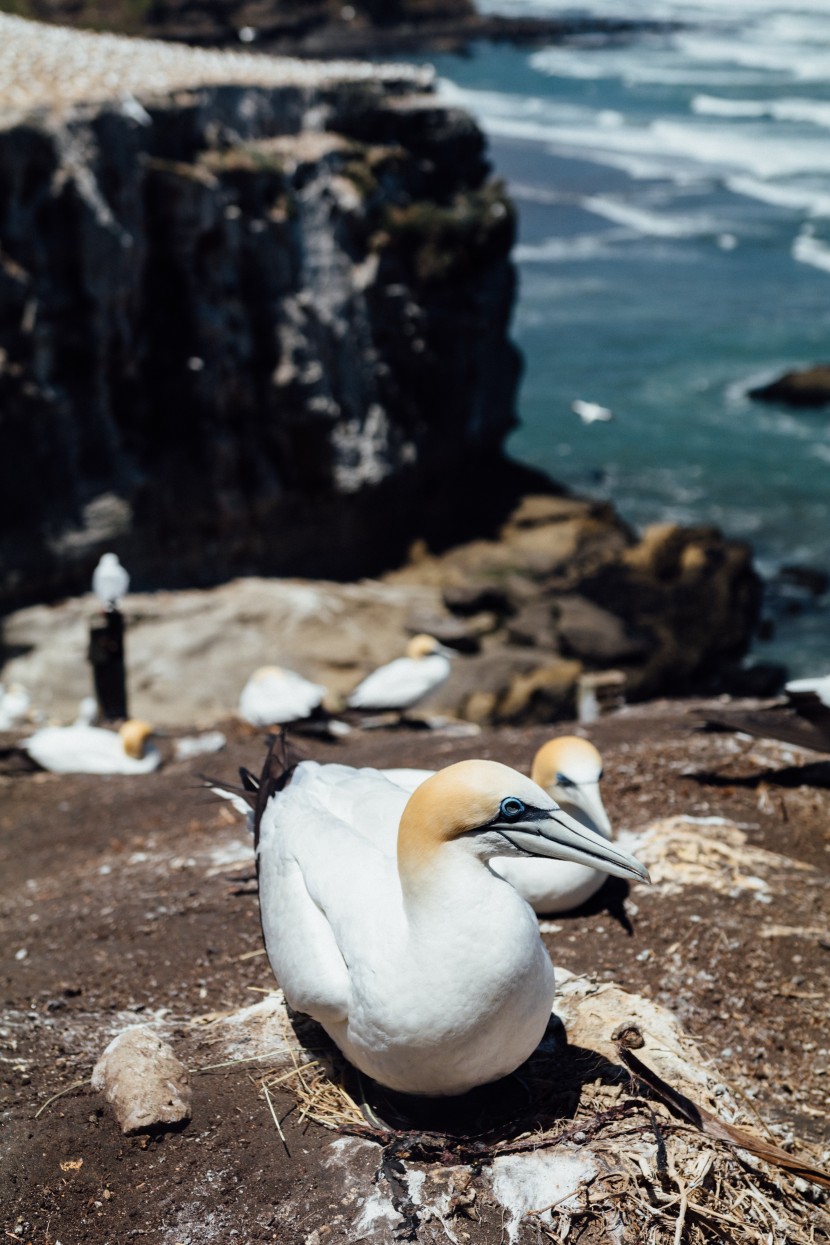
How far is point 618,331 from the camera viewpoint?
31.4 meters

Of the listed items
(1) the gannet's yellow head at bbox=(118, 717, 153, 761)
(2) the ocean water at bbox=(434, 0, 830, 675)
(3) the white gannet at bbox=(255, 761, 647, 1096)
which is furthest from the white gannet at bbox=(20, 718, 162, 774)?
(2) the ocean water at bbox=(434, 0, 830, 675)

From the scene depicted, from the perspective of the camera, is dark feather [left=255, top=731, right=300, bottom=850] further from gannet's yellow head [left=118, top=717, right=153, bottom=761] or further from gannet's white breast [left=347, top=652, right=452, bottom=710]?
gannet's white breast [left=347, top=652, right=452, bottom=710]

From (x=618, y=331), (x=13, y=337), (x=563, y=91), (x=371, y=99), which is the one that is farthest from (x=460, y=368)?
(x=563, y=91)

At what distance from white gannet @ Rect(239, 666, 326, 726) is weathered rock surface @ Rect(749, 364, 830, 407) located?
20782 mm

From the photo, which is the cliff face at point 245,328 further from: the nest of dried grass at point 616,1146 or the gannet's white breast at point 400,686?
the nest of dried grass at point 616,1146

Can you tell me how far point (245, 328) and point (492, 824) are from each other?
578 inches

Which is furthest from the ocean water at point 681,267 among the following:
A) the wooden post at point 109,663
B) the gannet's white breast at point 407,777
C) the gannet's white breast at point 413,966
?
the gannet's white breast at point 413,966

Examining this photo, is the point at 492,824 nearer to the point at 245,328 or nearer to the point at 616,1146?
the point at 616,1146

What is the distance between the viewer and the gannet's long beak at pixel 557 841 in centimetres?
329

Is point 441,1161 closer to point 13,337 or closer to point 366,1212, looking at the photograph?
point 366,1212

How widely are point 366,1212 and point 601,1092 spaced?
798 mm

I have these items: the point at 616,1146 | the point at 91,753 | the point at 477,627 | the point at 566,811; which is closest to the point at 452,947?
the point at 616,1146

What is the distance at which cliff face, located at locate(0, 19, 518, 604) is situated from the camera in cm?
1459

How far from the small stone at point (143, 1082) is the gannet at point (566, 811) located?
1282mm
